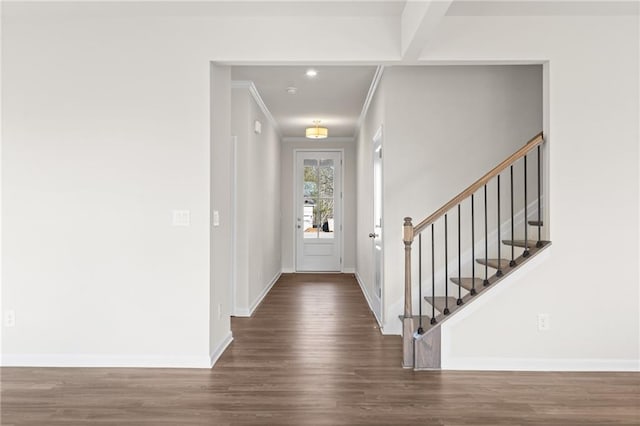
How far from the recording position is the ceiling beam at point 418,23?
2.66 meters

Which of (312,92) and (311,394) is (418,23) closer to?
(311,394)

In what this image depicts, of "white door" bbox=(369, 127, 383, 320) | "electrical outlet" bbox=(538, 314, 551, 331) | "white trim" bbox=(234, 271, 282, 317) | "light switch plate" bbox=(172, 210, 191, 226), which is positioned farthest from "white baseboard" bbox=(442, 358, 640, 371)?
"white trim" bbox=(234, 271, 282, 317)

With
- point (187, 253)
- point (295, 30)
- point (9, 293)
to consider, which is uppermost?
point (295, 30)

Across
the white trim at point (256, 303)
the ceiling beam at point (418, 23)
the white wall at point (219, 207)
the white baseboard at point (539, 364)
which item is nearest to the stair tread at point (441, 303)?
the white baseboard at point (539, 364)

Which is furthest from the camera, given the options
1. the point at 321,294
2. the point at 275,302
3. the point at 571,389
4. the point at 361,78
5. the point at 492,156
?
the point at 321,294

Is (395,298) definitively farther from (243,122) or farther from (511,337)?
(243,122)

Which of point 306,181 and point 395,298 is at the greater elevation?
point 306,181

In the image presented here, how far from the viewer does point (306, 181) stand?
29.7 ft

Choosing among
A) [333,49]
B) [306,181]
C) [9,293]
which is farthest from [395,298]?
[306,181]

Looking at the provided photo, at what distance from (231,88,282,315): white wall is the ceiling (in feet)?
0.92

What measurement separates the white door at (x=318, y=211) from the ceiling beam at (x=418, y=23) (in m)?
5.59

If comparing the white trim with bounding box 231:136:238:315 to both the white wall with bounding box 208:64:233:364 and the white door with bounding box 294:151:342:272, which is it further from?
the white door with bounding box 294:151:342:272

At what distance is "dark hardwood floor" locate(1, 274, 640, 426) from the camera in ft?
8.67

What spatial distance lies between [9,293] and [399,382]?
9.86 feet
